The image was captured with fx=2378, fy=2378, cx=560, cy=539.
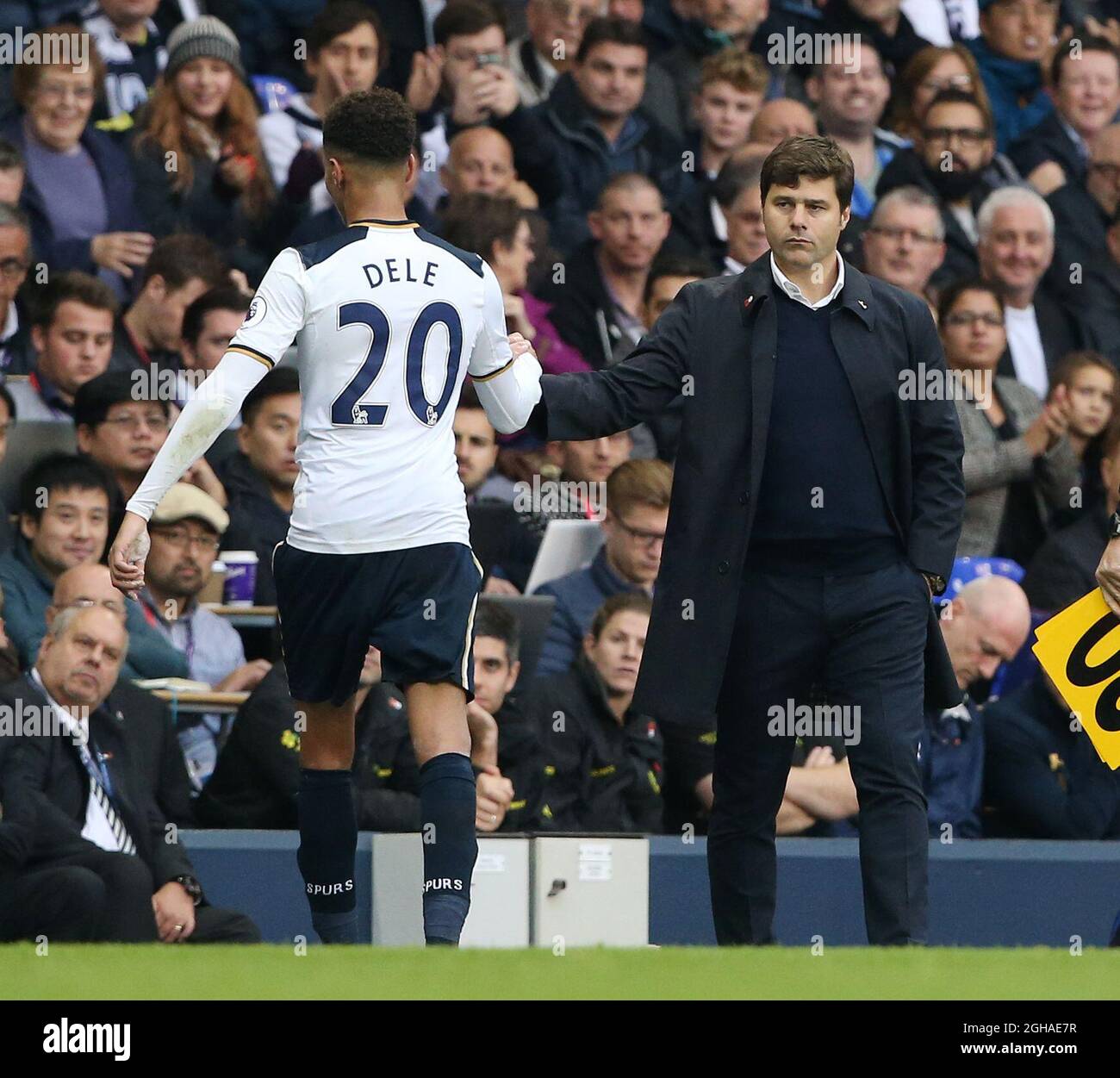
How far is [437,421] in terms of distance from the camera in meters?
5.88

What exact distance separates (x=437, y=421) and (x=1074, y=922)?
3.80 m

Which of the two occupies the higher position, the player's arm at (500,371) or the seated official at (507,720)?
the player's arm at (500,371)

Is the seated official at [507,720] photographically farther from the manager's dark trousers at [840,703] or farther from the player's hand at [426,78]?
the player's hand at [426,78]

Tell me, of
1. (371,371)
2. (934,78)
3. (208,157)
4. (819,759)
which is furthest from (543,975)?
(934,78)

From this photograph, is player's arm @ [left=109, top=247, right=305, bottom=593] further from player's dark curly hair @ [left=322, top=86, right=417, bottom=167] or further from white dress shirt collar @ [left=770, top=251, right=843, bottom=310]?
white dress shirt collar @ [left=770, top=251, right=843, bottom=310]

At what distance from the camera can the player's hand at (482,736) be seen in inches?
320

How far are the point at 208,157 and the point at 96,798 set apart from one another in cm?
382

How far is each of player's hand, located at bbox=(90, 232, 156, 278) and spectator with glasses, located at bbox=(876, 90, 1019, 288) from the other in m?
3.84

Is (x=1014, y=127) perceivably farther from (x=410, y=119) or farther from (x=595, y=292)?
(x=410, y=119)

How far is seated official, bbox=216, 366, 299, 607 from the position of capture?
9320mm

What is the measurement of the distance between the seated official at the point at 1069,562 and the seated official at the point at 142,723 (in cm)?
371

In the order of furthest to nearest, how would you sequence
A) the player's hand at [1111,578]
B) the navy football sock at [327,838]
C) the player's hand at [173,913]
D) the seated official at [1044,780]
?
the seated official at [1044,780] < the player's hand at [173,913] < the player's hand at [1111,578] < the navy football sock at [327,838]

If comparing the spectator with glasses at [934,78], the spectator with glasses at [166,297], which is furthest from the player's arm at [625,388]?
the spectator with glasses at [934,78]

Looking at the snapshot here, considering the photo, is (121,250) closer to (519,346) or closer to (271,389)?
(271,389)
